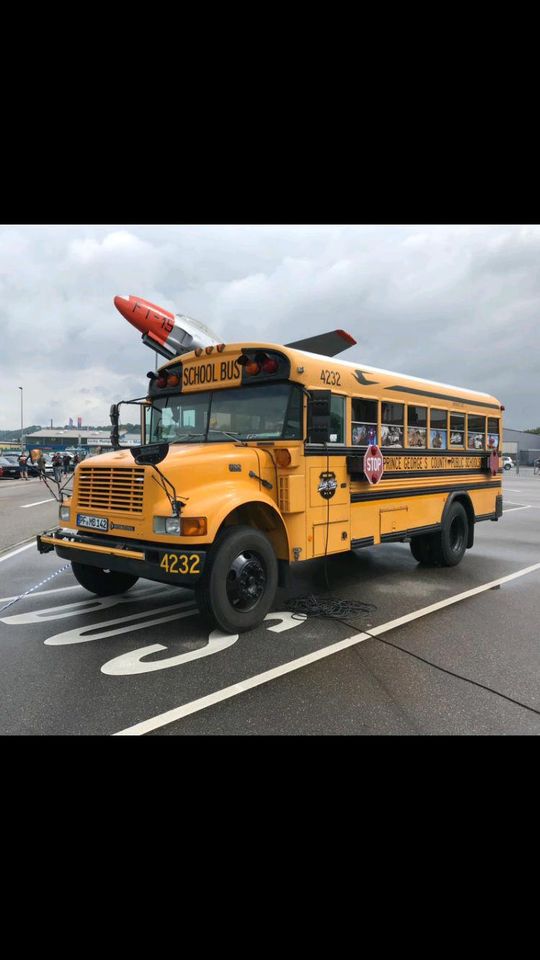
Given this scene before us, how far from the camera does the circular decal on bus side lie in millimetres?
5337

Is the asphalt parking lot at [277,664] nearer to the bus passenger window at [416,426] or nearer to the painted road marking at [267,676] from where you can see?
the painted road marking at [267,676]

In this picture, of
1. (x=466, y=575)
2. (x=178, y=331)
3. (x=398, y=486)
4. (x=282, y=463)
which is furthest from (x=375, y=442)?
(x=178, y=331)

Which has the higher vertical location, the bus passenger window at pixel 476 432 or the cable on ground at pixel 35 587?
the bus passenger window at pixel 476 432

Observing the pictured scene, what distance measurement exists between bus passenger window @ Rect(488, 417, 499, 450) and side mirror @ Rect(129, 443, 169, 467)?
6.31m

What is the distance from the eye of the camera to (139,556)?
4.40 metres

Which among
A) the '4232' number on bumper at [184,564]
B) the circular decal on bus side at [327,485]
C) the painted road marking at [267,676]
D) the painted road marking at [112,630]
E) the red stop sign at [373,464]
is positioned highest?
the red stop sign at [373,464]

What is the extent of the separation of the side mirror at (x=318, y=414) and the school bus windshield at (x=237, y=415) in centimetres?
15

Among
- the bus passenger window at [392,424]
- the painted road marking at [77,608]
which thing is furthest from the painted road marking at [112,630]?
the bus passenger window at [392,424]

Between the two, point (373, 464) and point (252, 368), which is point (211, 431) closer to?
point (252, 368)

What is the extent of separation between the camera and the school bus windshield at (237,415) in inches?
199

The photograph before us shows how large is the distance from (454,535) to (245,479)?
468 centimetres

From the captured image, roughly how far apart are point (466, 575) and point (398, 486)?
6.34ft

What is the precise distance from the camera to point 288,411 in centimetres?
504
